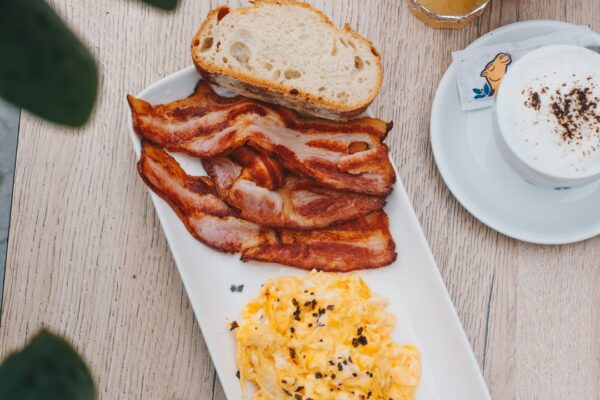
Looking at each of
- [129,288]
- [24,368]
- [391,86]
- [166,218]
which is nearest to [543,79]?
[391,86]

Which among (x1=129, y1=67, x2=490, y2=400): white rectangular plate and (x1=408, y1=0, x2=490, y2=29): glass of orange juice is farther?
(x1=408, y1=0, x2=490, y2=29): glass of orange juice

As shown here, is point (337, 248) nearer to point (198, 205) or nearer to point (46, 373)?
point (198, 205)

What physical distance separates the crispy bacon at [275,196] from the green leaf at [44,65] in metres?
0.41

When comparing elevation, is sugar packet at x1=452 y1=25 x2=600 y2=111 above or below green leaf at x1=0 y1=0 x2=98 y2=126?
above

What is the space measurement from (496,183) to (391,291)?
14.0 inches

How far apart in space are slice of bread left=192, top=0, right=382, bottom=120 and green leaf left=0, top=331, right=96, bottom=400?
→ 2.45 ft

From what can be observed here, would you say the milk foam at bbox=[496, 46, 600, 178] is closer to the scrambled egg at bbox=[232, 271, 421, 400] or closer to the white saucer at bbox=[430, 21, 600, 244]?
the white saucer at bbox=[430, 21, 600, 244]

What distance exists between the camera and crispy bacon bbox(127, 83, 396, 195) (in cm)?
141

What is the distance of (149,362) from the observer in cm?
150

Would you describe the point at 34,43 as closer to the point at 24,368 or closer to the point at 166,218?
the point at 166,218

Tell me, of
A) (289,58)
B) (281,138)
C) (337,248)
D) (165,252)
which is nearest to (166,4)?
(289,58)

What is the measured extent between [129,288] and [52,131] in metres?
0.43

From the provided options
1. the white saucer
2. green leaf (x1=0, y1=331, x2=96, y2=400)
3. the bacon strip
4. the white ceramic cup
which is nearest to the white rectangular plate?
the bacon strip

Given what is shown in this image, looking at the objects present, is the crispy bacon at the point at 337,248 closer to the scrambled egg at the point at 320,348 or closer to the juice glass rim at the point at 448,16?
the scrambled egg at the point at 320,348
